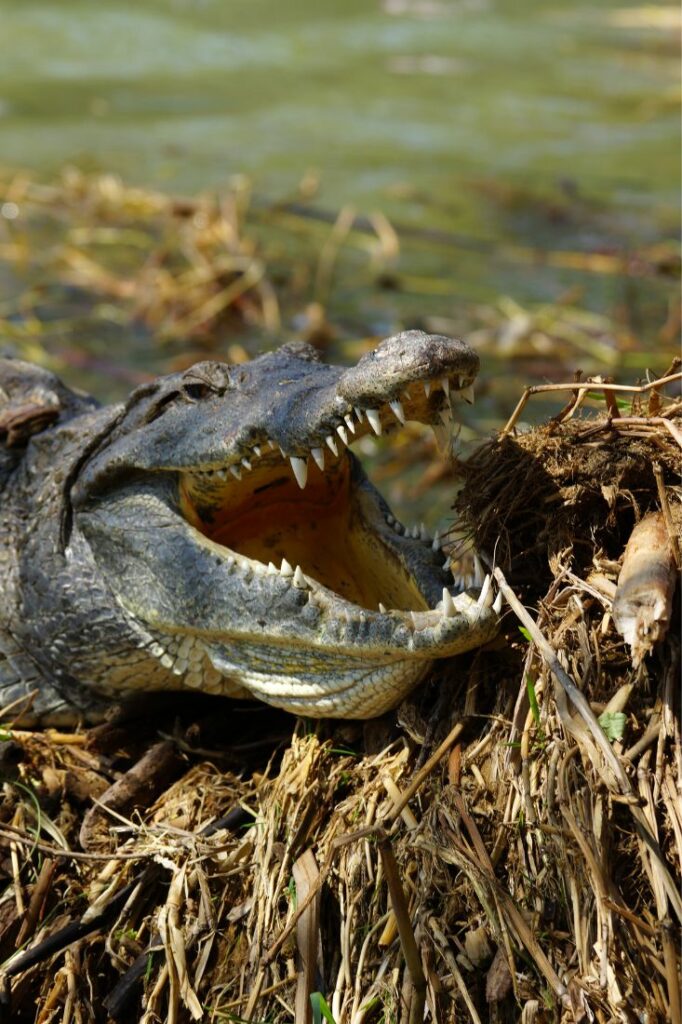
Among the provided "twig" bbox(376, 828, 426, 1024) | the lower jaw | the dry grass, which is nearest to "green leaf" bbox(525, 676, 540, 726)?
the dry grass

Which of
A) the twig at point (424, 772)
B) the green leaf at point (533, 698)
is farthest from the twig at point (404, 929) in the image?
the green leaf at point (533, 698)

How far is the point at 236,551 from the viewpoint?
3.74 m

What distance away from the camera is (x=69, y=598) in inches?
150

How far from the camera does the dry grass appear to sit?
2.59 m

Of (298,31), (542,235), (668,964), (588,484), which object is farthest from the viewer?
(298,31)

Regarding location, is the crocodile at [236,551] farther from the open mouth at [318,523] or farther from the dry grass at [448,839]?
the dry grass at [448,839]

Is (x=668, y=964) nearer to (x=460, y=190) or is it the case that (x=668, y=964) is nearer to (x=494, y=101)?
(x=460, y=190)

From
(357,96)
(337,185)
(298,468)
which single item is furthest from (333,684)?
(357,96)

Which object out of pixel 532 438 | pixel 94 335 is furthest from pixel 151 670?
pixel 94 335

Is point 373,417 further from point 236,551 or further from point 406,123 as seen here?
point 406,123

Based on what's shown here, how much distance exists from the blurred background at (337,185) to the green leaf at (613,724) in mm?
4124

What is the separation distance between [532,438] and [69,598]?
1.55 meters

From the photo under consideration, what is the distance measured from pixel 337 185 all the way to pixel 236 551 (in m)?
8.19

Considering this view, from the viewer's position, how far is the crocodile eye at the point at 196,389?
11.9 ft
